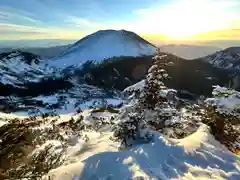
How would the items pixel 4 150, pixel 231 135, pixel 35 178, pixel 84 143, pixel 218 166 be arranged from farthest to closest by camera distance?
pixel 231 135 → pixel 84 143 → pixel 4 150 → pixel 218 166 → pixel 35 178

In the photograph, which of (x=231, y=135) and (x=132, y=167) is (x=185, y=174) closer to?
(x=132, y=167)

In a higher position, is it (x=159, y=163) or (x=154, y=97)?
(x=154, y=97)

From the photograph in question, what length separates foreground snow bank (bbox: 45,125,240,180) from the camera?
603 centimetres

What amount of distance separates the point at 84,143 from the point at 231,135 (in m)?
5.53

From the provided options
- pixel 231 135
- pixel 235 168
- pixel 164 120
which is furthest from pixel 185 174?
pixel 231 135

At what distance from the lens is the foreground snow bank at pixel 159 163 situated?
6.03 m

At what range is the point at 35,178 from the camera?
577 cm

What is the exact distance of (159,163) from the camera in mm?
6750

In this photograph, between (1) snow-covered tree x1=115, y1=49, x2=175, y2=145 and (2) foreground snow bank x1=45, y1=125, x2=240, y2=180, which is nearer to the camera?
(2) foreground snow bank x1=45, y1=125, x2=240, y2=180

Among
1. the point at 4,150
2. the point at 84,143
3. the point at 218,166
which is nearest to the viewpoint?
the point at 218,166

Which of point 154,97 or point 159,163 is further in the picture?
point 154,97

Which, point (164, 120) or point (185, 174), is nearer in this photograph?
point (185, 174)

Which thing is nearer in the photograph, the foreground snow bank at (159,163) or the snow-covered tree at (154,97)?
the foreground snow bank at (159,163)

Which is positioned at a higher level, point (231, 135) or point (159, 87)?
point (159, 87)
